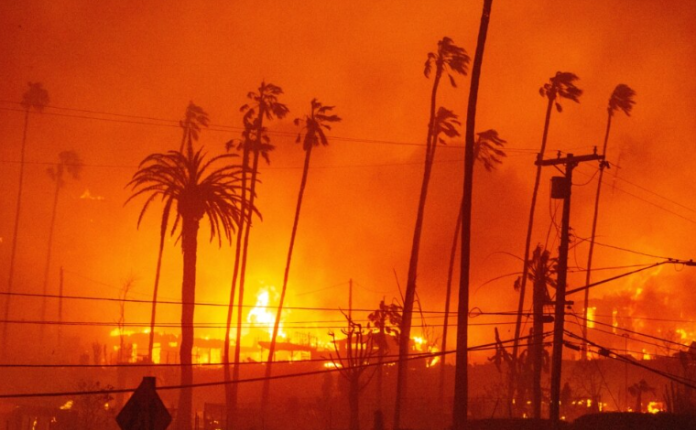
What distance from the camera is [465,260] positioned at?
36.3m

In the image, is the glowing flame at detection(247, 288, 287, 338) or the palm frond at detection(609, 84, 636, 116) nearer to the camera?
the palm frond at detection(609, 84, 636, 116)

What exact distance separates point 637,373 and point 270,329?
45743mm

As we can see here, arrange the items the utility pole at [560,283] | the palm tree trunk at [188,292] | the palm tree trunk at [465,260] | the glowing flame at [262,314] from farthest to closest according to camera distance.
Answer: the glowing flame at [262,314] → the palm tree trunk at [188,292] → the palm tree trunk at [465,260] → the utility pole at [560,283]

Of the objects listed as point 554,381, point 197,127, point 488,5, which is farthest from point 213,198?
point 197,127

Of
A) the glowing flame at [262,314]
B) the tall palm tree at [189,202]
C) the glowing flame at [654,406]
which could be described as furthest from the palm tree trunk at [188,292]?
the glowing flame at [262,314]

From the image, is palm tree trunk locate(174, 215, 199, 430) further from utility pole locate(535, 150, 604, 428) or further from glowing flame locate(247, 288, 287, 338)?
glowing flame locate(247, 288, 287, 338)

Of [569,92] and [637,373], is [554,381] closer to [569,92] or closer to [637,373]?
[569,92]

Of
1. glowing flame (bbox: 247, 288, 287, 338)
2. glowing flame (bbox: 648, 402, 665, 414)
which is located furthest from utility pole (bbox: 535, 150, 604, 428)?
glowing flame (bbox: 247, 288, 287, 338)

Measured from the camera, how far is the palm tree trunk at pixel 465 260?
34.4m

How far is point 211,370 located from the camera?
81812mm

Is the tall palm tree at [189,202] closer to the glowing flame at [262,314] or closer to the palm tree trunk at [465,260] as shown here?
the palm tree trunk at [465,260]

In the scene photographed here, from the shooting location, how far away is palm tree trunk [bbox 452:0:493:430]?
113ft

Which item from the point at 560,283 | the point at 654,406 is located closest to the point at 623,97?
the point at 654,406

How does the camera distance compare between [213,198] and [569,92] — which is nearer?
[213,198]
